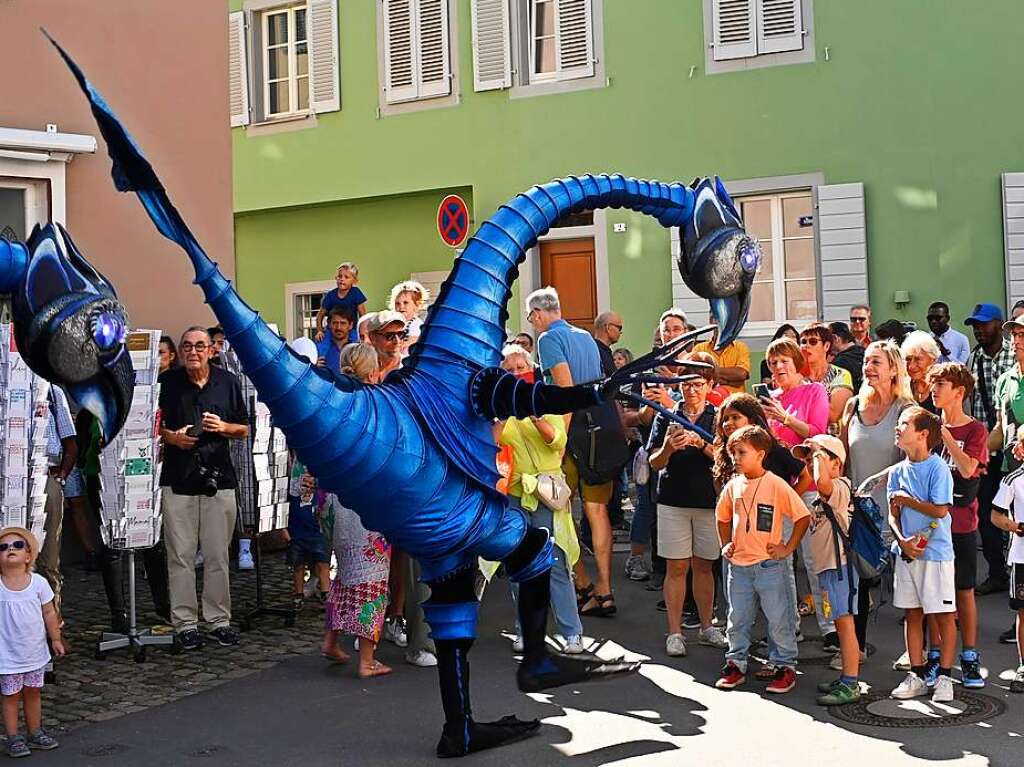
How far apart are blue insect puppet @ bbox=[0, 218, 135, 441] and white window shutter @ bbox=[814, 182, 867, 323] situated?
538 inches

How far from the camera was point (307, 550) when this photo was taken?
1009cm

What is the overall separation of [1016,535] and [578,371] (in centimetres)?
304

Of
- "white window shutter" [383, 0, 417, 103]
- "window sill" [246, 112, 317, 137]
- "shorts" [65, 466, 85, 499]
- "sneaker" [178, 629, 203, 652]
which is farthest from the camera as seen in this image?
"window sill" [246, 112, 317, 137]

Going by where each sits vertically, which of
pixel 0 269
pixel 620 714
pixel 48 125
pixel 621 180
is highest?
pixel 48 125

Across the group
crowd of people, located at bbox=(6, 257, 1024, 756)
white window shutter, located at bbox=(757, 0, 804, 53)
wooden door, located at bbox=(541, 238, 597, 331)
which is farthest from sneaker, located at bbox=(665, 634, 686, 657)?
wooden door, located at bbox=(541, 238, 597, 331)

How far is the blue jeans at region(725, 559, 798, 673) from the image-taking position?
753 cm

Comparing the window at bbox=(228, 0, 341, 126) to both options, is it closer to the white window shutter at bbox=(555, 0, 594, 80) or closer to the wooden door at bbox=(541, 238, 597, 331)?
the white window shutter at bbox=(555, 0, 594, 80)

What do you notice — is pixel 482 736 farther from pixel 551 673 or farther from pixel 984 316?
pixel 984 316

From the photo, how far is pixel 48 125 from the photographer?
1154 centimetres

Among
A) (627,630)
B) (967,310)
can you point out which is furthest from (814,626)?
(967,310)

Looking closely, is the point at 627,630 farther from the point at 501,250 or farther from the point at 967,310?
the point at 967,310

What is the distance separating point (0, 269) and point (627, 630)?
228 inches

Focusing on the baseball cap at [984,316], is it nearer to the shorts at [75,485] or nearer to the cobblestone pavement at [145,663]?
the cobblestone pavement at [145,663]

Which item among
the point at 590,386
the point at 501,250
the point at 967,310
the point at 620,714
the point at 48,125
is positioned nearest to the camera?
the point at 590,386
